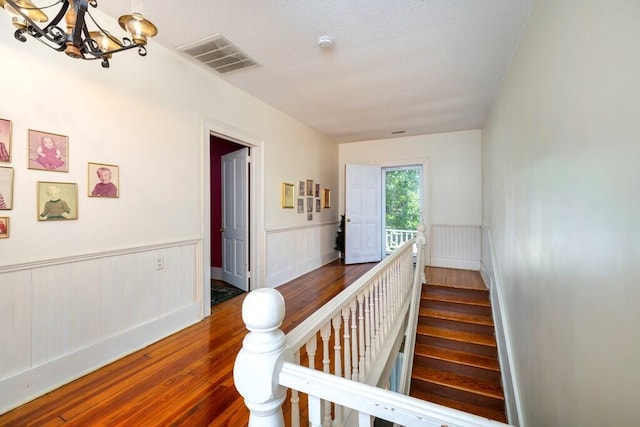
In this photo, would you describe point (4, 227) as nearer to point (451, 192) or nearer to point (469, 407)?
point (469, 407)

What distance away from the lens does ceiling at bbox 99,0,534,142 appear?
6.32ft

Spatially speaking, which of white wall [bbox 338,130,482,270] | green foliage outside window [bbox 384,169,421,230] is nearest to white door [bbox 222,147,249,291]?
white wall [bbox 338,130,482,270]

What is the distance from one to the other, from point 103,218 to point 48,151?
0.54 m

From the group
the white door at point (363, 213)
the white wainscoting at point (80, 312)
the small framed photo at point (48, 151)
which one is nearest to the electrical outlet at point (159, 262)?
the white wainscoting at point (80, 312)

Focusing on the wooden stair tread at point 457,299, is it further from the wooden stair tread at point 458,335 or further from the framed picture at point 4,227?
the framed picture at point 4,227

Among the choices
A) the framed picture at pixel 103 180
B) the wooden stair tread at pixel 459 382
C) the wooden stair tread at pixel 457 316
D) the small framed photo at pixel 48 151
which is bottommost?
the wooden stair tread at pixel 459 382

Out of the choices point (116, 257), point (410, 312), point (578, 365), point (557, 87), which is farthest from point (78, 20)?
point (410, 312)

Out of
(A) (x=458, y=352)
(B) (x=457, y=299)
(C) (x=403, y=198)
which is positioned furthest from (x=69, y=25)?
(C) (x=403, y=198)

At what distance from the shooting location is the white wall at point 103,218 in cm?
167

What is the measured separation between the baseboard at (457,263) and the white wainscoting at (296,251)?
198cm

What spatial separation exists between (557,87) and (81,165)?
2.83 metres

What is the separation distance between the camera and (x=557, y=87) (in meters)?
1.25

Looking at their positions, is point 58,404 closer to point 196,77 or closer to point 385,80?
point 196,77

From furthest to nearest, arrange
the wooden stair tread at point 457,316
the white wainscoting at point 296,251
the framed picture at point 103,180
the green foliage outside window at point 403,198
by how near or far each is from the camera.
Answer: the green foliage outside window at point 403,198
the white wainscoting at point 296,251
the wooden stair tread at point 457,316
the framed picture at point 103,180
